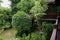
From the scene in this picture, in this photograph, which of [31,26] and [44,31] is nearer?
[44,31]

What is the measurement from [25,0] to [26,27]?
5.84ft

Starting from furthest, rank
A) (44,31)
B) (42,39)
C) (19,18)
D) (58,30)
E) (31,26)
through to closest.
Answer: (31,26) → (19,18) → (44,31) → (42,39) → (58,30)

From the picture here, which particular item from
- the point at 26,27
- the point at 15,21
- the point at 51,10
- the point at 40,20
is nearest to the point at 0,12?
the point at 15,21

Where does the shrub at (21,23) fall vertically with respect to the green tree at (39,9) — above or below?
below

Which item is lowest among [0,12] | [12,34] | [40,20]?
[12,34]

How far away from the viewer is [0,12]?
7.93m

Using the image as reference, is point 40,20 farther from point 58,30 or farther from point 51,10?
point 58,30

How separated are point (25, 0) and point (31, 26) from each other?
144cm

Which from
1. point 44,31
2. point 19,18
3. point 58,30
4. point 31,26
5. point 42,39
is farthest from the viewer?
point 31,26

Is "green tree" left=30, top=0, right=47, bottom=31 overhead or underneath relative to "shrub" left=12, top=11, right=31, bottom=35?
overhead

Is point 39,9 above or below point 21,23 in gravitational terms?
above

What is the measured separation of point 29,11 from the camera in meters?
9.17

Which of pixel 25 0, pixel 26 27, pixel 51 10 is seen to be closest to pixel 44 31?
pixel 26 27

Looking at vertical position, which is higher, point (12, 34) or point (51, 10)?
point (51, 10)
